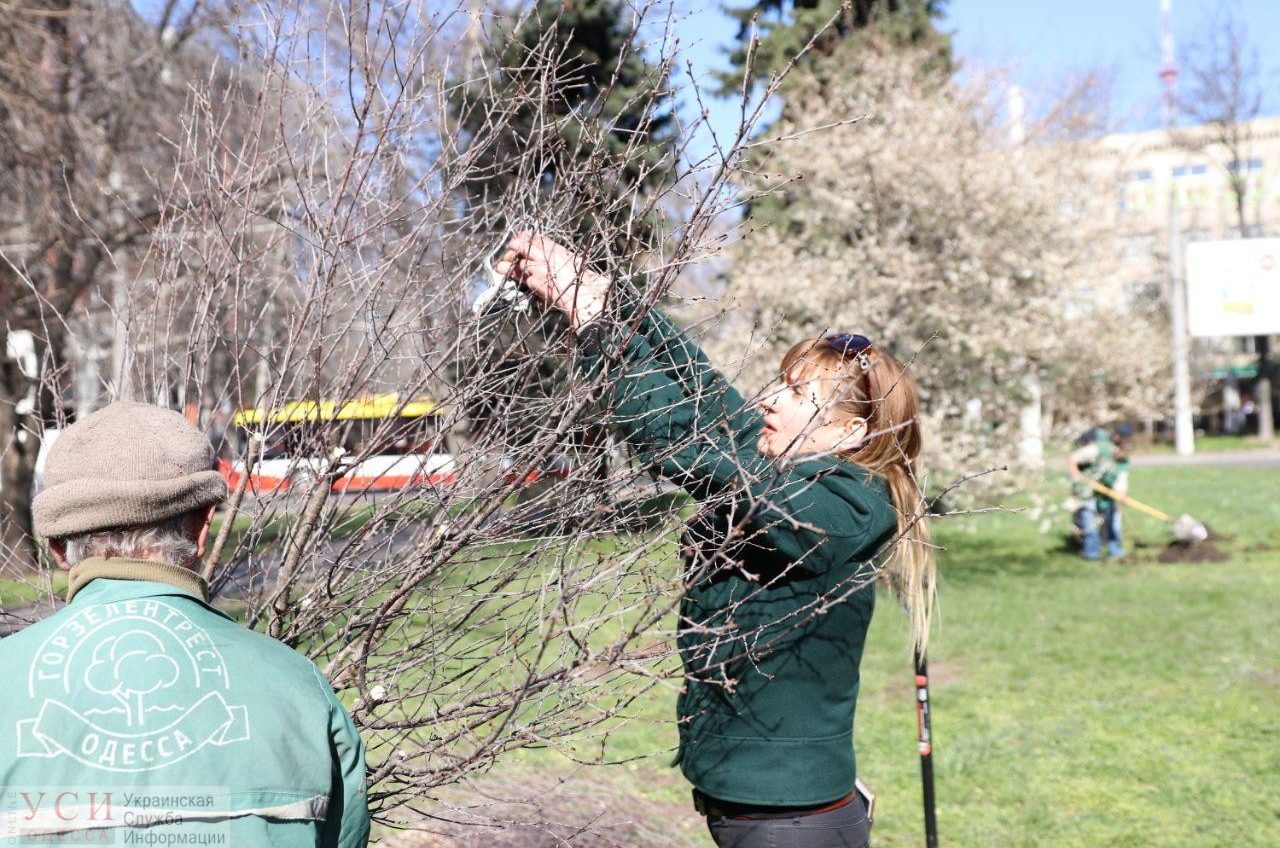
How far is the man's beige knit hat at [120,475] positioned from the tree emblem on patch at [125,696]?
0.44 feet

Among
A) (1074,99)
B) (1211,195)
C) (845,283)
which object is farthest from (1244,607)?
(1211,195)

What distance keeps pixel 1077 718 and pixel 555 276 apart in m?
5.55

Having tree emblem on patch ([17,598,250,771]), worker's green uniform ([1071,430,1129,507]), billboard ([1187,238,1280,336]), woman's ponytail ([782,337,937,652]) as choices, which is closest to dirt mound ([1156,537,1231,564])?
worker's green uniform ([1071,430,1129,507])

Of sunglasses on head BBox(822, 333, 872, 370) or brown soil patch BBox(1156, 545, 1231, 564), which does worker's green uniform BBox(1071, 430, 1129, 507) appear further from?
sunglasses on head BBox(822, 333, 872, 370)

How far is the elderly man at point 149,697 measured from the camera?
53.4 inches

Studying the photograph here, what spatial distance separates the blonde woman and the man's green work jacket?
33.1 inches

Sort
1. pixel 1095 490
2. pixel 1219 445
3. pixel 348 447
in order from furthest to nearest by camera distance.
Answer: pixel 1219 445
pixel 1095 490
pixel 348 447

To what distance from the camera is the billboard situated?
33.6ft

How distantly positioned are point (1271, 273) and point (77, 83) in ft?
38.0

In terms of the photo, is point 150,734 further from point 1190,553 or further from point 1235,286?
point 1190,553

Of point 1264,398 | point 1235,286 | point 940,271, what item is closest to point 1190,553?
point 1235,286

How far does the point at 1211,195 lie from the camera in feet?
162

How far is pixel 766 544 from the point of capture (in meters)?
2.18

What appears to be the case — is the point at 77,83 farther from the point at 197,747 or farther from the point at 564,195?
the point at 197,747
